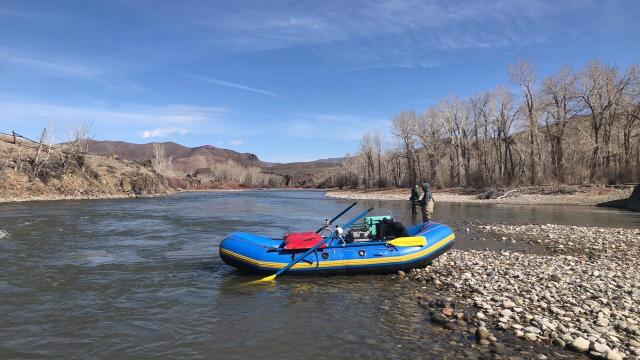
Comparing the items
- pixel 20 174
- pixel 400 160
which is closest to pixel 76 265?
pixel 20 174

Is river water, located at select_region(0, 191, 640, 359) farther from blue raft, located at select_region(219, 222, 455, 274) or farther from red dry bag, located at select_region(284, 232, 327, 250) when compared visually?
red dry bag, located at select_region(284, 232, 327, 250)

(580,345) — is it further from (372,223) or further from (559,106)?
(559,106)

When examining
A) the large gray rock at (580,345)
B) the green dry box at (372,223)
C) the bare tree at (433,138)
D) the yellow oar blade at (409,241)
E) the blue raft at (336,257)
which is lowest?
the large gray rock at (580,345)

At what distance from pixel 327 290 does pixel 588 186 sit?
39.4 metres

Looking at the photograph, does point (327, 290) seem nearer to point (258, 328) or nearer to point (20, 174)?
point (258, 328)

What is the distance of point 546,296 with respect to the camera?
8484 mm

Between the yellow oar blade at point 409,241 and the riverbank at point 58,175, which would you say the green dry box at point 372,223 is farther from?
the riverbank at point 58,175

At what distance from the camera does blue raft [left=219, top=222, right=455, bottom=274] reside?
11133mm

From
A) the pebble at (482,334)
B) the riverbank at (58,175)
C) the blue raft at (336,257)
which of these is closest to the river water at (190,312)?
the pebble at (482,334)

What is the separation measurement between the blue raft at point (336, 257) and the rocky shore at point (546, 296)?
0.52 meters

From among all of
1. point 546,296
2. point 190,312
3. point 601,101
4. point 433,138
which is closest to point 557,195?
point 601,101

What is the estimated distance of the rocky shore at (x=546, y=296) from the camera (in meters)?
6.69

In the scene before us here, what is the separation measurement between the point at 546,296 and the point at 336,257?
4883 mm

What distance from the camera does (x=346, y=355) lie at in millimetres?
6602
